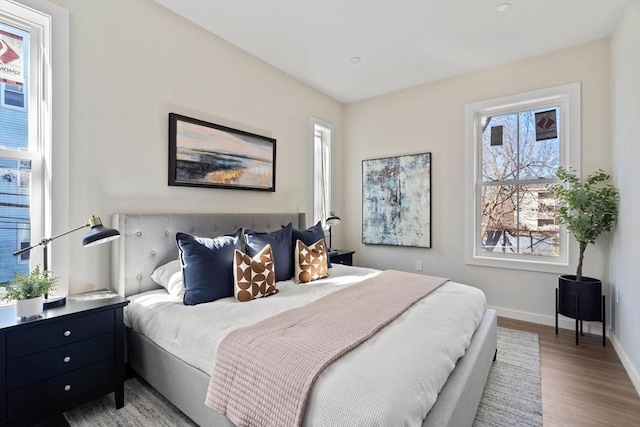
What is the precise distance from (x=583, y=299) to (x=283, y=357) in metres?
2.87

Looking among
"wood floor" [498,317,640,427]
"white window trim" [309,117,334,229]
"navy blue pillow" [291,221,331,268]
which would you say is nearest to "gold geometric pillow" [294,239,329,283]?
"navy blue pillow" [291,221,331,268]

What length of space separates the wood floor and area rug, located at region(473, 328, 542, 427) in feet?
0.18

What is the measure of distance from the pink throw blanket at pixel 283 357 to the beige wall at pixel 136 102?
1.43 m

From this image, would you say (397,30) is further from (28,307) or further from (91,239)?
(28,307)

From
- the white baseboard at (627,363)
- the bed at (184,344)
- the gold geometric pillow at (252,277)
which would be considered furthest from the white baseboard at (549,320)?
the gold geometric pillow at (252,277)

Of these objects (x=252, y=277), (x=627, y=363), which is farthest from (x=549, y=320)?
(x=252, y=277)

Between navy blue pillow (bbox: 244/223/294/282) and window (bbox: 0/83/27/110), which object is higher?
window (bbox: 0/83/27/110)

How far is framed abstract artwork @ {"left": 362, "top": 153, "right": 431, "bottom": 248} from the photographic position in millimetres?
3980

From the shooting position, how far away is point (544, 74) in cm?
325

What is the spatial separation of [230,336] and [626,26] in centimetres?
358

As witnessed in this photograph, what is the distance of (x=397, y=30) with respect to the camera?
9.27 ft

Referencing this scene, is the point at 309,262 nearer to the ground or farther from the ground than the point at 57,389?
farther from the ground

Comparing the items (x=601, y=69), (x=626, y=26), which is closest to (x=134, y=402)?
(x=626, y=26)

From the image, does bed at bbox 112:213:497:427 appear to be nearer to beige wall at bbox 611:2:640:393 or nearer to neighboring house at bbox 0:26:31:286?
neighboring house at bbox 0:26:31:286
